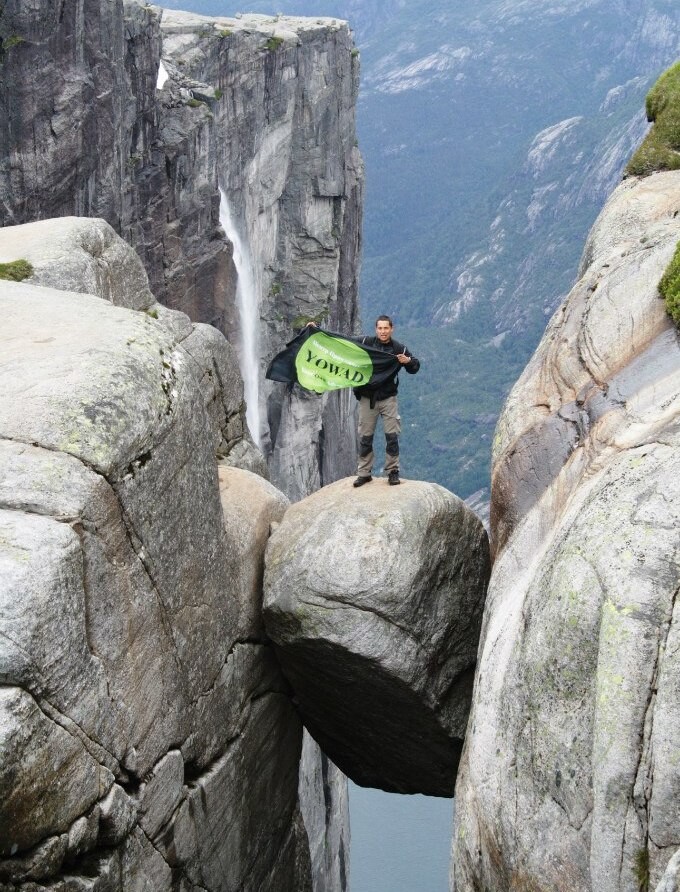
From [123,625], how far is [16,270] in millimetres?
9835

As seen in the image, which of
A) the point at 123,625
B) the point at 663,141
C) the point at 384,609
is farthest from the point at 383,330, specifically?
the point at 663,141

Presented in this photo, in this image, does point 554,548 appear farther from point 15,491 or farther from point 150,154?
point 150,154

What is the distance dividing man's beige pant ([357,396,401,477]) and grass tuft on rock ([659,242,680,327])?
5.63 m

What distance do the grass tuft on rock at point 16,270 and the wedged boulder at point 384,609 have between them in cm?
707

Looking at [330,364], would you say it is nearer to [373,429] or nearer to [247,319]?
[373,429]

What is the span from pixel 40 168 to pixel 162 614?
32197 mm

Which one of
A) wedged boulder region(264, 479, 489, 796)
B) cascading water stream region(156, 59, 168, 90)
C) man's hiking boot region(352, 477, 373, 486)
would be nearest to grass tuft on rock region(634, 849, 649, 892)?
wedged boulder region(264, 479, 489, 796)

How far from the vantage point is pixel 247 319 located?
7512 centimetres

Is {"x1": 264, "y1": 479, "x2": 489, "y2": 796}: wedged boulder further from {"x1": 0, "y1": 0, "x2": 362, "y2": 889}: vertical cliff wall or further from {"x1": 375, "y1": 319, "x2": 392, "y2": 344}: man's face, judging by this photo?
{"x1": 0, "y1": 0, "x2": 362, "y2": 889}: vertical cliff wall

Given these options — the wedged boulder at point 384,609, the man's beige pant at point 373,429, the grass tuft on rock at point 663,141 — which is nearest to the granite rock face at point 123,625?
the wedged boulder at point 384,609

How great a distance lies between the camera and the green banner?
70.7 feet

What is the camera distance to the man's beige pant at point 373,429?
70.7ft

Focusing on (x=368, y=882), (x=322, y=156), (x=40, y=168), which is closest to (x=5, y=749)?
(x=40, y=168)

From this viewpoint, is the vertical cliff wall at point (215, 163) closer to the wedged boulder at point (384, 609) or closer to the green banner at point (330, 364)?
the green banner at point (330, 364)
